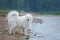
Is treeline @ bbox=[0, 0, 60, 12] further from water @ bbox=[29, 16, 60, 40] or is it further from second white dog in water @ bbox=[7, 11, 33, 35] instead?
second white dog in water @ bbox=[7, 11, 33, 35]

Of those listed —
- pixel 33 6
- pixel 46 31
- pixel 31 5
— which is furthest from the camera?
pixel 31 5

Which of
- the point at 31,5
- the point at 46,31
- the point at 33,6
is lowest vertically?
the point at 46,31

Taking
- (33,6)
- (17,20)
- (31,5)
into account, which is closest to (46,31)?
(17,20)

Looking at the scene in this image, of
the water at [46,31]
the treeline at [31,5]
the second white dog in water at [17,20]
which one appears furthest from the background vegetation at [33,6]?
the second white dog in water at [17,20]

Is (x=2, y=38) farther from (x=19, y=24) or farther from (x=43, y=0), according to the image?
(x=43, y=0)

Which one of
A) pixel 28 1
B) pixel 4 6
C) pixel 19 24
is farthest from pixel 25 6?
pixel 19 24

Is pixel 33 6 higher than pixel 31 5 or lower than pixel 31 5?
lower

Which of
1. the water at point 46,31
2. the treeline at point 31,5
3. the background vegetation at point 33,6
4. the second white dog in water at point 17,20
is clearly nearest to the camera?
the water at point 46,31

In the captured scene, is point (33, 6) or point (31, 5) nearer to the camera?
point (33, 6)

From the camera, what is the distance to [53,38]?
8.01 m

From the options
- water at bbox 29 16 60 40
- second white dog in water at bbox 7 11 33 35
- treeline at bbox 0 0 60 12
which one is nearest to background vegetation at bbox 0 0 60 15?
treeline at bbox 0 0 60 12

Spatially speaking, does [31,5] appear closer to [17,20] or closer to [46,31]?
[46,31]

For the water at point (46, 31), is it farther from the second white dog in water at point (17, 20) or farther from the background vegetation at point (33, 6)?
the background vegetation at point (33, 6)

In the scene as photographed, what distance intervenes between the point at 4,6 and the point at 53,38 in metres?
16.6
